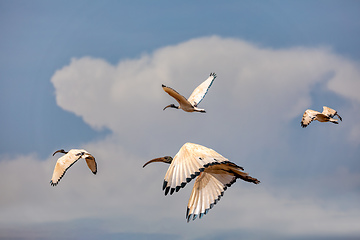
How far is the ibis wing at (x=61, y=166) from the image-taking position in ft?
81.4

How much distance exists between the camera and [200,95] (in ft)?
87.9

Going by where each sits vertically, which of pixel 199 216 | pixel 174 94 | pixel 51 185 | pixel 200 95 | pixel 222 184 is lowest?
pixel 199 216

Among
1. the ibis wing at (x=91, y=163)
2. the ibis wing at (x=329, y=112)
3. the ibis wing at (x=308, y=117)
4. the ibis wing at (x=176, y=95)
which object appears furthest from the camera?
the ibis wing at (x=308, y=117)

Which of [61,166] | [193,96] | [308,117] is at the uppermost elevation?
[308,117]

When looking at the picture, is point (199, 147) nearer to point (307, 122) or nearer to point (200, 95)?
point (200, 95)

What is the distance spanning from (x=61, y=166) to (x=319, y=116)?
1567cm

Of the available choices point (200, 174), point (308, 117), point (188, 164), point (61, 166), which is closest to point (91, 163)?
point (61, 166)

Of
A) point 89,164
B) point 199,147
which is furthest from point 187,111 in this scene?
point 199,147

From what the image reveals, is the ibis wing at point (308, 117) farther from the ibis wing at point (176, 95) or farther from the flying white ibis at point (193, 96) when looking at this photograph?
the ibis wing at point (176, 95)

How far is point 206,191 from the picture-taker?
1667cm

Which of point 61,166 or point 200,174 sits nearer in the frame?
point 200,174

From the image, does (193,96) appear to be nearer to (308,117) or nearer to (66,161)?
(66,161)

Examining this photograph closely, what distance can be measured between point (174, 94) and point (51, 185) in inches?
310

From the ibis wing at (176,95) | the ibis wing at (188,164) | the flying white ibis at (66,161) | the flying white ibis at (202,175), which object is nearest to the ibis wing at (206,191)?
the flying white ibis at (202,175)
